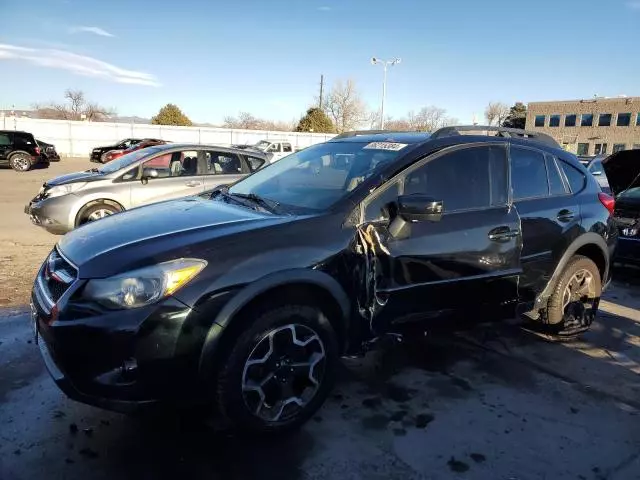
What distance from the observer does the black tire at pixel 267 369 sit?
2.72 metres

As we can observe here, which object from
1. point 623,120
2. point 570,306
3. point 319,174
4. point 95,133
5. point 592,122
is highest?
point 623,120

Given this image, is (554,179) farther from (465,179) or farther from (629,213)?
(629,213)

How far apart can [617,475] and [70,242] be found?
336 cm

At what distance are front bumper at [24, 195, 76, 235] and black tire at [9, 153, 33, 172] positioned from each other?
1610 cm

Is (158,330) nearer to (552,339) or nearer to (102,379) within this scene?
(102,379)

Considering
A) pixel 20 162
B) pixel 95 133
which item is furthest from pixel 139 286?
pixel 95 133

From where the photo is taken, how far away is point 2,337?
4234 millimetres

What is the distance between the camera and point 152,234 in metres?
2.92

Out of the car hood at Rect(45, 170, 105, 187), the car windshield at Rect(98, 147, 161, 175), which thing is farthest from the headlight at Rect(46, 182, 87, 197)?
the car windshield at Rect(98, 147, 161, 175)

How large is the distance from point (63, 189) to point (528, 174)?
23.0 ft

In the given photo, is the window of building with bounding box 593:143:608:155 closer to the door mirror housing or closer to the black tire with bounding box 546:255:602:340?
the black tire with bounding box 546:255:602:340

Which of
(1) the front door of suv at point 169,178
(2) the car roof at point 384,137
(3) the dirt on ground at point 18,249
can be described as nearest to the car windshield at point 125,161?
(1) the front door of suv at point 169,178

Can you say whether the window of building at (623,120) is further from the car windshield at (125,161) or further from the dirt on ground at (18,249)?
the car windshield at (125,161)

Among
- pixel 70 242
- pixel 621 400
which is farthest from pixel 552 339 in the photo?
pixel 70 242
